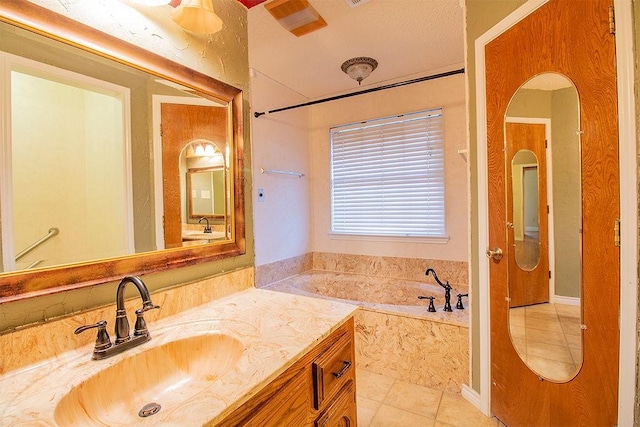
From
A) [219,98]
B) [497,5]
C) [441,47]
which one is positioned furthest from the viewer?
[441,47]

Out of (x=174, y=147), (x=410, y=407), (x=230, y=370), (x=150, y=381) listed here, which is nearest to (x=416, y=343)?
(x=410, y=407)

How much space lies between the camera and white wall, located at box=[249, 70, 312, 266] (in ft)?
9.35

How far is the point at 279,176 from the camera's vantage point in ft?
10.1

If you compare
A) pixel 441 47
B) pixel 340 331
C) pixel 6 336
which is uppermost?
Result: pixel 441 47

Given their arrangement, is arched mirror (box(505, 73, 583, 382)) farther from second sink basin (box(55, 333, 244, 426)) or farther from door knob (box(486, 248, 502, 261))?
second sink basin (box(55, 333, 244, 426))

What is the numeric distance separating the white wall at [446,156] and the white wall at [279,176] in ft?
0.46

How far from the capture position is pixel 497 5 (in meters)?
1.49

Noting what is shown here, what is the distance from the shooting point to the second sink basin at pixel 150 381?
0.70 m

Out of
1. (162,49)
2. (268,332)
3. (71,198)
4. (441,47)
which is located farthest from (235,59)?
(441,47)

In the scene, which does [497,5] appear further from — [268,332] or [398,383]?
[398,383]

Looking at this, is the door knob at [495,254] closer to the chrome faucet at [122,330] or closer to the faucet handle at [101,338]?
the chrome faucet at [122,330]

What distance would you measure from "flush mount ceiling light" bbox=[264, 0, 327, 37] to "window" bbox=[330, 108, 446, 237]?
4.53 feet

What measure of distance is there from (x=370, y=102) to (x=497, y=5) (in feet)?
5.72

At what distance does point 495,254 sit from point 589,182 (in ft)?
1.82
